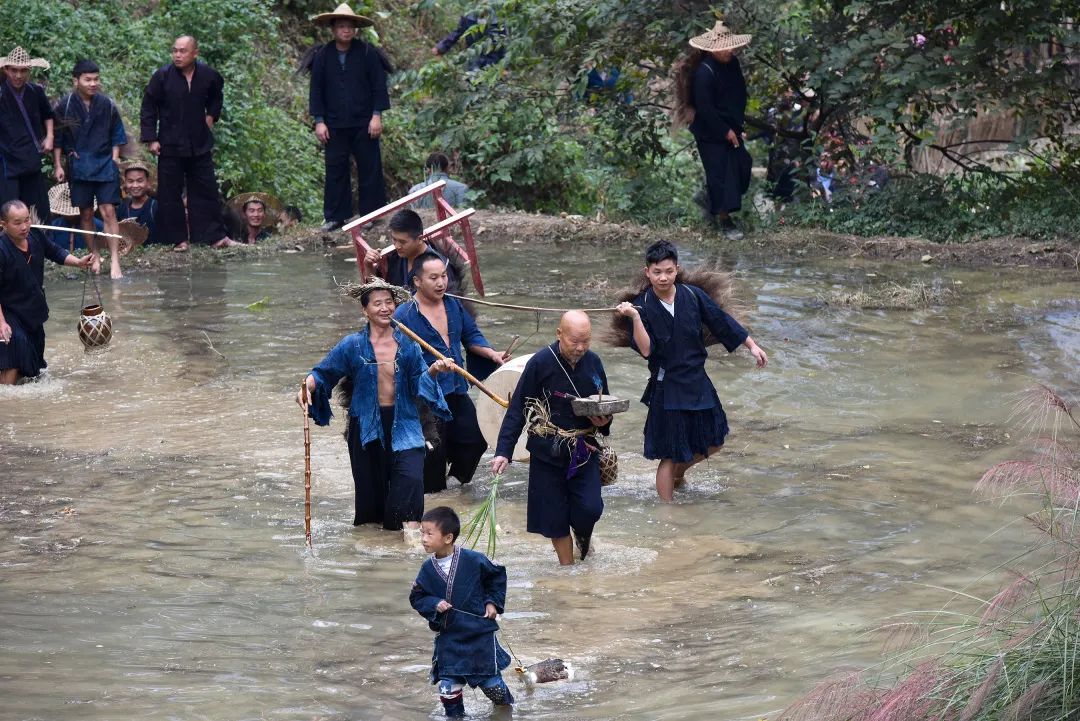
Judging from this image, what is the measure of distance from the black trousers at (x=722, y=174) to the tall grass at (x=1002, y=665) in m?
10.3

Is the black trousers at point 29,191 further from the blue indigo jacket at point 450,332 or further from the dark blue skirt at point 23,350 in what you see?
the blue indigo jacket at point 450,332

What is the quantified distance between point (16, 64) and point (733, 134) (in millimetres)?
6827

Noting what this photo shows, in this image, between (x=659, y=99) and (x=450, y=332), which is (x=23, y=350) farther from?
(x=659, y=99)

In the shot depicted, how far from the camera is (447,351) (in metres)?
8.71

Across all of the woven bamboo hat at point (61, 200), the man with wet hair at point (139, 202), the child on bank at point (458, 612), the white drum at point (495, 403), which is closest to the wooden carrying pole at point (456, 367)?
the white drum at point (495, 403)

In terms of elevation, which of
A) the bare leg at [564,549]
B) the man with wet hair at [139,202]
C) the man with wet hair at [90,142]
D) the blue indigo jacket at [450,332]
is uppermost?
the man with wet hair at [90,142]

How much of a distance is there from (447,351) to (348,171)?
8.03 meters

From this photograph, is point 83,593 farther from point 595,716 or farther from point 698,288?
point 698,288

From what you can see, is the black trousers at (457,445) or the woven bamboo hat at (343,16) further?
the woven bamboo hat at (343,16)

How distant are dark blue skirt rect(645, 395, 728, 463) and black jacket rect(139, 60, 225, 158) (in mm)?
8503

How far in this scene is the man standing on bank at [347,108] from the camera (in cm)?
1576

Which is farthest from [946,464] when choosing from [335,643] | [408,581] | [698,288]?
[335,643]

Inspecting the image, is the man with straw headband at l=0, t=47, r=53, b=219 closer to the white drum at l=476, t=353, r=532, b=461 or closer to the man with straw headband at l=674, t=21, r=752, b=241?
the man with straw headband at l=674, t=21, r=752, b=241

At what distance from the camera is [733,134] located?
49.8 feet
